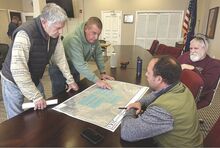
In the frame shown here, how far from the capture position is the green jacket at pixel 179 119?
848mm

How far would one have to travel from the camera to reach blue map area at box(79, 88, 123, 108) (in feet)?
4.09

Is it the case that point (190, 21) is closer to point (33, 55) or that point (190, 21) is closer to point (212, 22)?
point (212, 22)

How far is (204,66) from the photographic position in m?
2.03

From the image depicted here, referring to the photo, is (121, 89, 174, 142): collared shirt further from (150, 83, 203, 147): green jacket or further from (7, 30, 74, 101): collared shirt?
(7, 30, 74, 101): collared shirt

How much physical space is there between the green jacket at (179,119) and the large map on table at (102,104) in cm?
28

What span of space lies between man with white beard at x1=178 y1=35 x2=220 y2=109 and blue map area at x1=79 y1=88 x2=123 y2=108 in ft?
3.20

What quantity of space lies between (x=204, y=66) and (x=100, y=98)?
4.52ft

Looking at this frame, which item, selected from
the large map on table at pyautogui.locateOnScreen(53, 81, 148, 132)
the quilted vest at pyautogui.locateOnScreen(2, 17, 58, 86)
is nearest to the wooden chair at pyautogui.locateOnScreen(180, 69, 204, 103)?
the large map on table at pyautogui.locateOnScreen(53, 81, 148, 132)

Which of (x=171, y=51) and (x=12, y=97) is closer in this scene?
(x=12, y=97)

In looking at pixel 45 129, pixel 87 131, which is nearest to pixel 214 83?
pixel 87 131

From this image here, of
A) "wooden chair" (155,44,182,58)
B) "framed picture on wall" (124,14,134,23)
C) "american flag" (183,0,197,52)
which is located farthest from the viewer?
"framed picture on wall" (124,14,134,23)

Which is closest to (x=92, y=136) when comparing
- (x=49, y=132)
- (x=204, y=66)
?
(x=49, y=132)

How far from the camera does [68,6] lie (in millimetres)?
6719

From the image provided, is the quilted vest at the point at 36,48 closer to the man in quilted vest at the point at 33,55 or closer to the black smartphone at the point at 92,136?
the man in quilted vest at the point at 33,55
